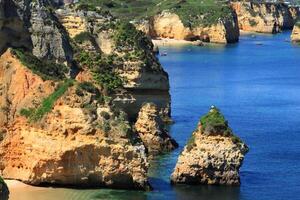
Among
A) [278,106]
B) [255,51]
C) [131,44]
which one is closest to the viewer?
[131,44]

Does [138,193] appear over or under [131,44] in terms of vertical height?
under

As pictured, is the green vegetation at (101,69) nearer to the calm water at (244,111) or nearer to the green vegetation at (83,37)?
the green vegetation at (83,37)

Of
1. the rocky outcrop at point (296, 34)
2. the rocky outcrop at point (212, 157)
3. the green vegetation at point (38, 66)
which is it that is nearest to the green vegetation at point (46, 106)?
the green vegetation at point (38, 66)

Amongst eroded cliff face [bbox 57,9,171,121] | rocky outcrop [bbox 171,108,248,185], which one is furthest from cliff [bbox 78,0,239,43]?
rocky outcrop [bbox 171,108,248,185]

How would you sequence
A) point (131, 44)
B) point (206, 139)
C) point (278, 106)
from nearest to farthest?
point (206, 139) < point (131, 44) < point (278, 106)

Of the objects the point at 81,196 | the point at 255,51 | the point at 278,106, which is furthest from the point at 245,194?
the point at 255,51

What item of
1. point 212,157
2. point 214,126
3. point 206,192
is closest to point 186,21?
point 214,126

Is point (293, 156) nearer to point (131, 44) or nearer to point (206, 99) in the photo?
point (131, 44)
